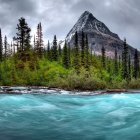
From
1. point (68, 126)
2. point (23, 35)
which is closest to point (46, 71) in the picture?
point (23, 35)

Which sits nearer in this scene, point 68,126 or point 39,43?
point 68,126

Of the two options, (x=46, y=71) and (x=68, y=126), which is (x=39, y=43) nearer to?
(x=46, y=71)

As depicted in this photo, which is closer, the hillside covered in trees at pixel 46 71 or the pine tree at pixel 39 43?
the hillside covered in trees at pixel 46 71

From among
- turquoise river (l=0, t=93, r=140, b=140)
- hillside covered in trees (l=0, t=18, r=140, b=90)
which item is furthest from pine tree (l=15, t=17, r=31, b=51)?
turquoise river (l=0, t=93, r=140, b=140)

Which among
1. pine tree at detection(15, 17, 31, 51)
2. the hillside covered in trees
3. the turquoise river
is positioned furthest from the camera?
pine tree at detection(15, 17, 31, 51)

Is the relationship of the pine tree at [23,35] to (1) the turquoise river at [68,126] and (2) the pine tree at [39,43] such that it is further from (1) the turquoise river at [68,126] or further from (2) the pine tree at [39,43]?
(1) the turquoise river at [68,126]

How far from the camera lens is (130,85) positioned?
10069 cm

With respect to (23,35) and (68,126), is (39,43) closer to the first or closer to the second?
(23,35)

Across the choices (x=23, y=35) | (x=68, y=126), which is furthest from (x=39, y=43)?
(x=68, y=126)

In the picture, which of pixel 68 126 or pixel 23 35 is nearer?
pixel 68 126

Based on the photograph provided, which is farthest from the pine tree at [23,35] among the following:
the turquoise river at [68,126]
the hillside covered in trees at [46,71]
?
the turquoise river at [68,126]

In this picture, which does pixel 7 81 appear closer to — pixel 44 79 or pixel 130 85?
pixel 44 79

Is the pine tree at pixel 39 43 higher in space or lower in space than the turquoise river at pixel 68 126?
higher

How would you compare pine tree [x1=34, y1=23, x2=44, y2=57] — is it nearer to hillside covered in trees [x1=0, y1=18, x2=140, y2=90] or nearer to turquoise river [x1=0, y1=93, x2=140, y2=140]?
hillside covered in trees [x1=0, y1=18, x2=140, y2=90]
